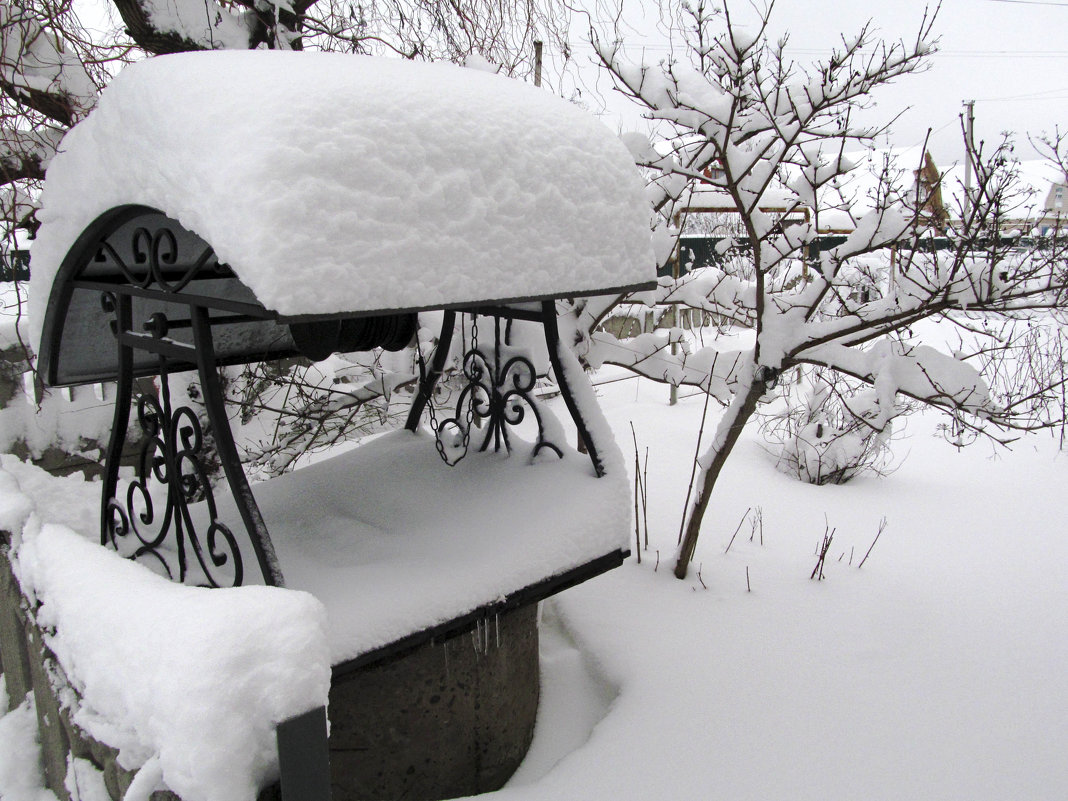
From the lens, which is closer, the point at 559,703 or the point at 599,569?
the point at 599,569

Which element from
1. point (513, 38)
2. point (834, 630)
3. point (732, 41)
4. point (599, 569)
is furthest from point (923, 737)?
point (513, 38)

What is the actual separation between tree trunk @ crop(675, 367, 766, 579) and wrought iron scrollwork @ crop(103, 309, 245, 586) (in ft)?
6.89

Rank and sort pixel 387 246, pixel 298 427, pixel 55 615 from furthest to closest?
1. pixel 298 427
2. pixel 55 615
3. pixel 387 246

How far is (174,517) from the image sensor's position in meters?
2.10

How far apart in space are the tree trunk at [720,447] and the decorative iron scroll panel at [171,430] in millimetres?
2095

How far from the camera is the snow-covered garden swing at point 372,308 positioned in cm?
139

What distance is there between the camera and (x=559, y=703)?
2824 millimetres

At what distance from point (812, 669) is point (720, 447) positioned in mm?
1022

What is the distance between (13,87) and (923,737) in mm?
4152

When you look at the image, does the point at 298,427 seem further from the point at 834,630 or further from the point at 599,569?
the point at 834,630

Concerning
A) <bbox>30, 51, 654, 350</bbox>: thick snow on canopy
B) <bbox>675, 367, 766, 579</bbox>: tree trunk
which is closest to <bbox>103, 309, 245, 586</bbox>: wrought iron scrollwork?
<bbox>30, 51, 654, 350</bbox>: thick snow on canopy

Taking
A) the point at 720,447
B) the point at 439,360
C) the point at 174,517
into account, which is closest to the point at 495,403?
the point at 439,360

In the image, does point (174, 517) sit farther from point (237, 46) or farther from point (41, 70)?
point (237, 46)

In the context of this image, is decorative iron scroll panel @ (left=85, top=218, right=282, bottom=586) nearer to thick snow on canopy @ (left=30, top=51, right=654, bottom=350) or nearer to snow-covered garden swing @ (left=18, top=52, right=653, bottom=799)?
snow-covered garden swing @ (left=18, top=52, right=653, bottom=799)
